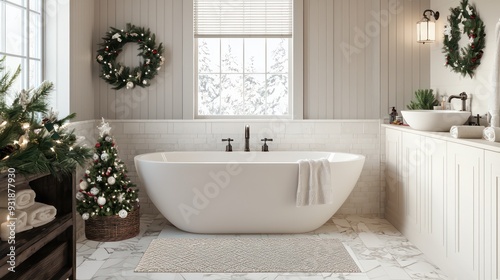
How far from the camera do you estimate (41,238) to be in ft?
8.52

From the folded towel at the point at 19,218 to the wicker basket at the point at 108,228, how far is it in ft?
6.48

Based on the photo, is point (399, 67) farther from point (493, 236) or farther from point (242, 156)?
point (493, 236)

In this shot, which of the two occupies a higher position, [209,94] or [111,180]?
[209,94]

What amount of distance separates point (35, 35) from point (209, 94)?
81.5 inches

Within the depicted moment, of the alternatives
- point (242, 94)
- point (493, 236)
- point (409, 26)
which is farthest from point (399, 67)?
point (493, 236)

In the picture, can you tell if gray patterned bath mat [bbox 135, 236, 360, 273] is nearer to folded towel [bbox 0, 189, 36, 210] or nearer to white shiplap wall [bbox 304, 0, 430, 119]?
folded towel [bbox 0, 189, 36, 210]

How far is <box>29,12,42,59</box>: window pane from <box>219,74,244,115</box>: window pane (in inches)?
83.0

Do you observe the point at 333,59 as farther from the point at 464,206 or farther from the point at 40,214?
the point at 40,214

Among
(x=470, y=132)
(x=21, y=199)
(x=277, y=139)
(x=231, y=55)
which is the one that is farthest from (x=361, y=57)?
(x=21, y=199)

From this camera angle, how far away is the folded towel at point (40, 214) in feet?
8.75

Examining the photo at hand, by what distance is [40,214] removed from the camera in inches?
107

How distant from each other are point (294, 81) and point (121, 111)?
80.6 inches

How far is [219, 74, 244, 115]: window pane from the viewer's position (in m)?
5.84

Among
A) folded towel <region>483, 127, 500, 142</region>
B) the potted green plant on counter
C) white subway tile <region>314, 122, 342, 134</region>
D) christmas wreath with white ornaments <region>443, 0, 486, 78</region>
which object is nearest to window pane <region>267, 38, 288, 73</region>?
white subway tile <region>314, 122, 342, 134</region>
